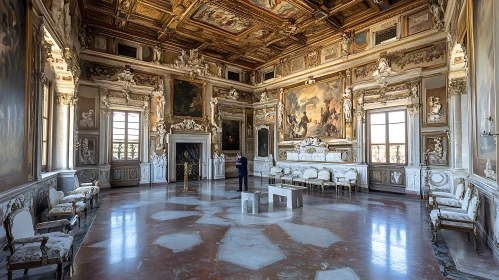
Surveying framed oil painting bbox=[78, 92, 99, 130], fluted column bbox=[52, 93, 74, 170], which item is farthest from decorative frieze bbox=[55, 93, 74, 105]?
framed oil painting bbox=[78, 92, 99, 130]

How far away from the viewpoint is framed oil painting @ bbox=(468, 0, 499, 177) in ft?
13.1

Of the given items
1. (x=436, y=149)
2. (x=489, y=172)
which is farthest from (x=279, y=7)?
(x=489, y=172)

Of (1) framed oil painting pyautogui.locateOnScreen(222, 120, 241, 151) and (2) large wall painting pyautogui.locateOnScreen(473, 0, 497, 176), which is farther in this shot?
(1) framed oil painting pyautogui.locateOnScreen(222, 120, 241, 151)

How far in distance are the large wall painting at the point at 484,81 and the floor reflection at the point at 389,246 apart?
1908mm

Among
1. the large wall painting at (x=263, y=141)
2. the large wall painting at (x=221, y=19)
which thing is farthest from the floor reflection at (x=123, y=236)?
the large wall painting at (x=263, y=141)

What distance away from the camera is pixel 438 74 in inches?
361

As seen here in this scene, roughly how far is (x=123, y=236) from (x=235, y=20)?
931 cm

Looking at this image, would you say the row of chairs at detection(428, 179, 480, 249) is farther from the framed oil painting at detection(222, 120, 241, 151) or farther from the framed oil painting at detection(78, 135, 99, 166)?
the framed oil painting at detection(78, 135, 99, 166)

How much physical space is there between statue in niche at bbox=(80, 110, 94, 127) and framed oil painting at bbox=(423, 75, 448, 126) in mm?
13087

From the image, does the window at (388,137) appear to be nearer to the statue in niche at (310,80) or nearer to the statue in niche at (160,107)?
the statue in niche at (310,80)

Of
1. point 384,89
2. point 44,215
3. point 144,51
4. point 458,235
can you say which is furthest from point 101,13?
point 458,235

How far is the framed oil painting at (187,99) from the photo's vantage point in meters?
13.5

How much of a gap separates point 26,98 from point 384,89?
11170mm

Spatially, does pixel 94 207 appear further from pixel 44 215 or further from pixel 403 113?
pixel 403 113
